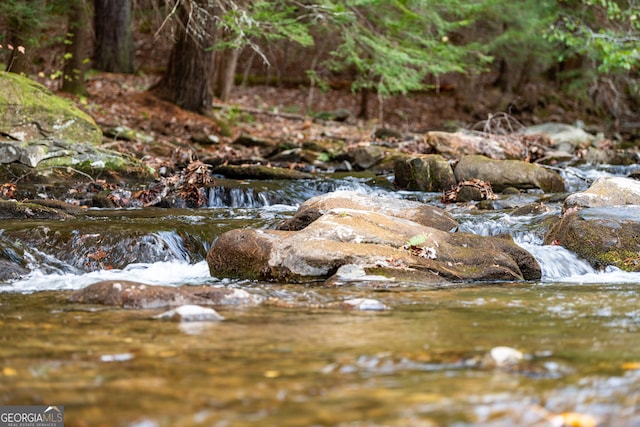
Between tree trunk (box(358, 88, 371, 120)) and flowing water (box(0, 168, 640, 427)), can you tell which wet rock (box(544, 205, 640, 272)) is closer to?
flowing water (box(0, 168, 640, 427))

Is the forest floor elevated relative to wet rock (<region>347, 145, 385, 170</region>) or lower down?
elevated

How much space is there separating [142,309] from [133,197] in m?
6.07

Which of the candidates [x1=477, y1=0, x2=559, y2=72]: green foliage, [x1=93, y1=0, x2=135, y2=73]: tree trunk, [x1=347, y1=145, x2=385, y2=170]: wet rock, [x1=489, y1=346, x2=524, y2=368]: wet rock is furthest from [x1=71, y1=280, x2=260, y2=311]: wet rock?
[x1=477, y1=0, x2=559, y2=72]: green foliage

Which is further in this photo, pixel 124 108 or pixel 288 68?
pixel 288 68

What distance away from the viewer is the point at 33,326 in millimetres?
4078

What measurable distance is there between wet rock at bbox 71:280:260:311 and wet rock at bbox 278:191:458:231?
2721 mm

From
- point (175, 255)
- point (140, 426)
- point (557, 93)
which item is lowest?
point (175, 255)

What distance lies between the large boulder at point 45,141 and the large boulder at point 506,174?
5.40 m

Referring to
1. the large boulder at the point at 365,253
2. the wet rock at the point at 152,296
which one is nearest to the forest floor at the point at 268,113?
the large boulder at the point at 365,253

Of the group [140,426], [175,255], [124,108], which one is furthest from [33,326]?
[124,108]

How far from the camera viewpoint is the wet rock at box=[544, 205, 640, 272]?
7.05 metres

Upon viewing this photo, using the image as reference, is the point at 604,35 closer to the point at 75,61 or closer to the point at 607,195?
the point at 607,195

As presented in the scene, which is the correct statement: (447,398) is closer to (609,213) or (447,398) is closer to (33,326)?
(33,326)

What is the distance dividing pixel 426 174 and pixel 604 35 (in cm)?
702
